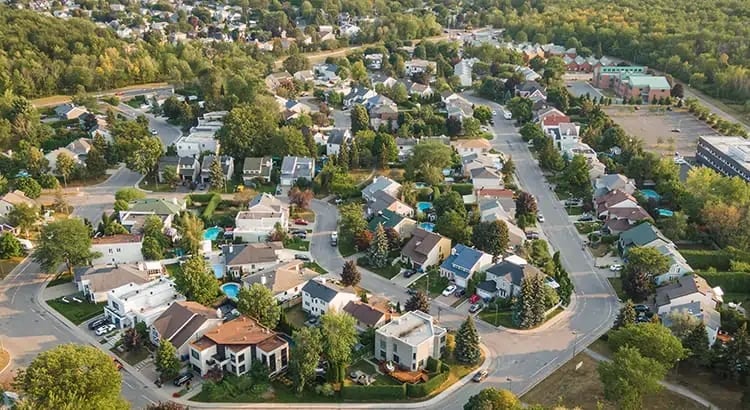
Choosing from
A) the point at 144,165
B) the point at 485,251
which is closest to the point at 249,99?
the point at 144,165

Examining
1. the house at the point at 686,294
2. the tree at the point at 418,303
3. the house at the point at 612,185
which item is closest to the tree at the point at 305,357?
the tree at the point at 418,303

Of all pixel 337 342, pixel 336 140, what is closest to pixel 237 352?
pixel 337 342

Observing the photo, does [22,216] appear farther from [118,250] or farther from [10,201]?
[118,250]

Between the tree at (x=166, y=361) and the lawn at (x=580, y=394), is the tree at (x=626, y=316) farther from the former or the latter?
the tree at (x=166, y=361)

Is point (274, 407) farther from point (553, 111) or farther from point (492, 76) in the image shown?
point (492, 76)

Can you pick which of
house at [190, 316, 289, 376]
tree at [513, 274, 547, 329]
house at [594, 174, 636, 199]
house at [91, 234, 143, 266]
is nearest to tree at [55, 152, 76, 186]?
house at [91, 234, 143, 266]

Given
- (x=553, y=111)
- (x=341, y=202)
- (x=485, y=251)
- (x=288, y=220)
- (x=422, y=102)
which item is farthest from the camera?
(x=422, y=102)
